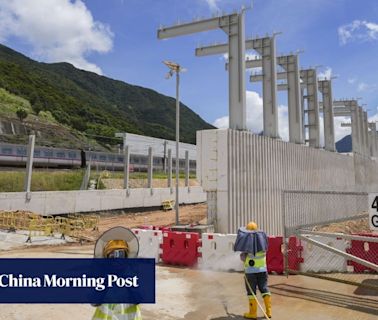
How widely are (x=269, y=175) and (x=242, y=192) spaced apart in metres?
2.65

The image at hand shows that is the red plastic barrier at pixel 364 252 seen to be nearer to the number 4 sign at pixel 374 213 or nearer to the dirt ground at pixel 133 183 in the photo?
the number 4 sign at pixel 374 213

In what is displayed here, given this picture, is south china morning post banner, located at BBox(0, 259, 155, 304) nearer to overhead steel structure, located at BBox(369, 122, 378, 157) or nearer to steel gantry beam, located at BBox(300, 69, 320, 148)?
steel gantry beam, located at BBox(300, 69, 320, 148)

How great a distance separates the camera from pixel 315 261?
33.5 feet

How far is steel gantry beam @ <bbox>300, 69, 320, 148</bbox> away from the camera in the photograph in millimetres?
28203

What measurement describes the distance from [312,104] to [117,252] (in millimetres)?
27899

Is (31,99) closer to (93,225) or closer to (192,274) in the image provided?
(93,225)

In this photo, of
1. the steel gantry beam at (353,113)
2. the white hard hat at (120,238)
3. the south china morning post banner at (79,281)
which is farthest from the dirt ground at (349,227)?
the white hard hat at (120,238)

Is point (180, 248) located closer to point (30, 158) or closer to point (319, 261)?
point (319, 261)

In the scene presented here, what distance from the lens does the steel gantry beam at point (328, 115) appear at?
104 feet

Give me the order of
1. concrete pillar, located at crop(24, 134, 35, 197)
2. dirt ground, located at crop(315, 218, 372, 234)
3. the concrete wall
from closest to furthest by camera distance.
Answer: the concrete wall
dirt ground, located at crop(315, 218, 372, 234)
concrete pillar, located at crop(24, 134, 35, 197)

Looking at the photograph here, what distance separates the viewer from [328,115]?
32.7m

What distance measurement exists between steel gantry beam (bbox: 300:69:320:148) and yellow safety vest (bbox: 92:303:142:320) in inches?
1058

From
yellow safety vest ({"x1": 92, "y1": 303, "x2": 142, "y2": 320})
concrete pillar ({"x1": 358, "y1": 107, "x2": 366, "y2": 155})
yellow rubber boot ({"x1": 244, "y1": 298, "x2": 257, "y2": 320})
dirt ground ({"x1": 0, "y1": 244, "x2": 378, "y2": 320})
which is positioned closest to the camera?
yellow safety vest ({"x1": 92, "y1": 303, "x2": 142, "y2": 320})

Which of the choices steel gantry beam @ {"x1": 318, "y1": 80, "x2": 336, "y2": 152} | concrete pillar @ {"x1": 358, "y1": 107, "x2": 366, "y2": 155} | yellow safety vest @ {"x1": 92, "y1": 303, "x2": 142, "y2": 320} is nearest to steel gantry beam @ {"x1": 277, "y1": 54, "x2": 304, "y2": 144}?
steel gantry beam @ {"x1": 318, "y1": 80, "x2": 336, "y2": 152}
